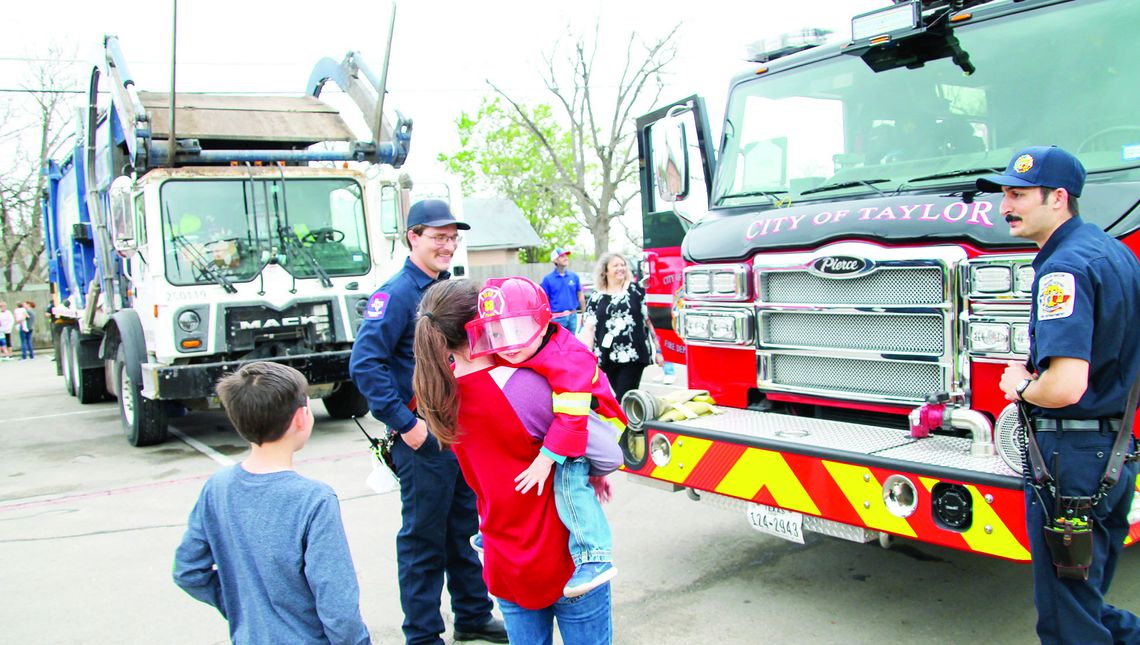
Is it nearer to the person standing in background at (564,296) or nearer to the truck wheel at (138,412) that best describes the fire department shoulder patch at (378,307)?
the truck wheel at (138,412)

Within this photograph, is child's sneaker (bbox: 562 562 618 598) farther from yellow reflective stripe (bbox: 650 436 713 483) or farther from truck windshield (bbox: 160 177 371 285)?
truck windshield (bbox: 160 177 371 285)

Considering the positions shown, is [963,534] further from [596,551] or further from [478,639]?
[478,639]

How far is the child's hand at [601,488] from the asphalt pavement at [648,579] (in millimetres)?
1425

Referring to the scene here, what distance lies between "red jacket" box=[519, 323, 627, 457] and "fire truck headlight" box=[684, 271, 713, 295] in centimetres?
222

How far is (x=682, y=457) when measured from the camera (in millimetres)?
4316

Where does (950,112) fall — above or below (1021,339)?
above

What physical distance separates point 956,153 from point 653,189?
2.67m

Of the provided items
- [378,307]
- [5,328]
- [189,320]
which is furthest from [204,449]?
[5,328]

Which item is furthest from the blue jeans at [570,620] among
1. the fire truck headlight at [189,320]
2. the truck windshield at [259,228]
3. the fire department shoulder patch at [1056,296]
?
the truck windshield at [259,228]

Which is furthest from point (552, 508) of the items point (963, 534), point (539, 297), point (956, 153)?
point (956, 153)

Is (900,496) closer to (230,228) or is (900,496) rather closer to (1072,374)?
(1072,374)

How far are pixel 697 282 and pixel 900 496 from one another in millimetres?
1690

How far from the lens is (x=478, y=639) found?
13.6ft

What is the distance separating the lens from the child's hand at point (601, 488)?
2.71 meters
